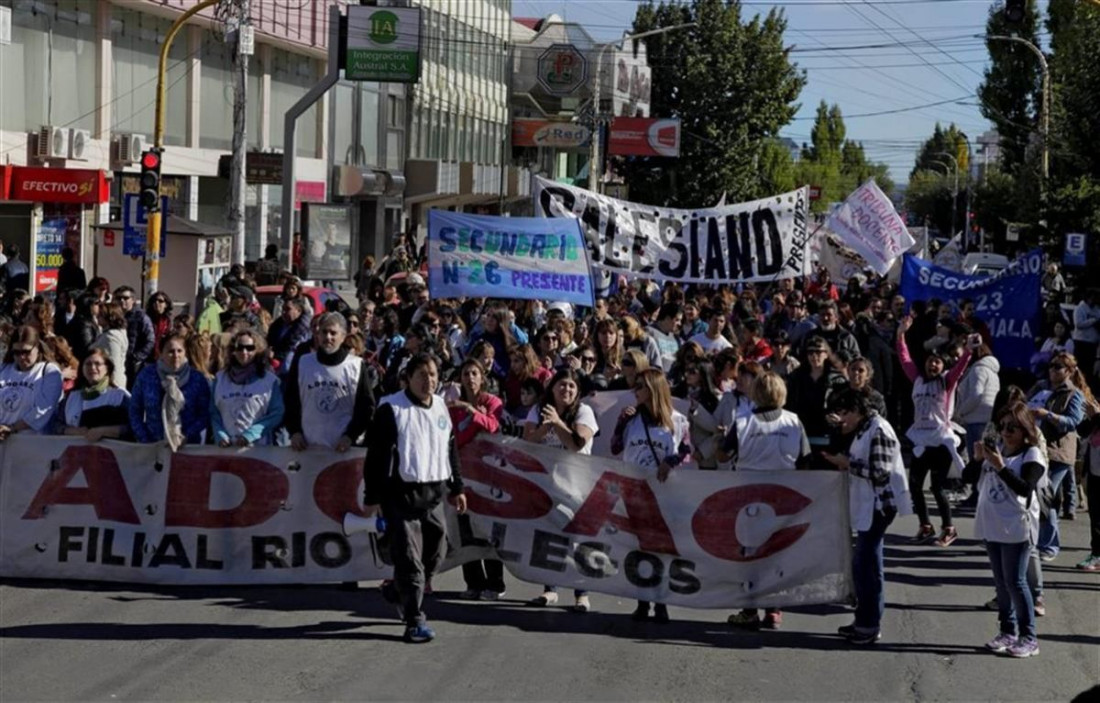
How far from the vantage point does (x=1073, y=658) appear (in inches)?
391

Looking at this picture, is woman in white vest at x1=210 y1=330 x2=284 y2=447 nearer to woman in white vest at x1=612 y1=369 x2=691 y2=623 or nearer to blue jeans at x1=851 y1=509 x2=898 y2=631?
woman in white vest at x1=612 y1=369 x2=691 y2=623

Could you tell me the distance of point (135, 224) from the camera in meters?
25.8

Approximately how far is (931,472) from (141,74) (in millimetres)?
25978

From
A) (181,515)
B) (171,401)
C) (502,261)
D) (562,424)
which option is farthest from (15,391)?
(502,261)

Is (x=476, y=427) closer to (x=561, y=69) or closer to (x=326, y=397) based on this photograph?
(x=326, y=397)

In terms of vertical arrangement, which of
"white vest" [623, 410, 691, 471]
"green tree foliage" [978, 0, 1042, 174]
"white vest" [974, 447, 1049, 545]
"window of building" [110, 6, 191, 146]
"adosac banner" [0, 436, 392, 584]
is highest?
"green tree foliage" [978, 0, 1042, 174]

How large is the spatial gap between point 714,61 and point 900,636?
63.5m

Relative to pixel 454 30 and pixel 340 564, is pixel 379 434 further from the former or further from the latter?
pixel 454 30

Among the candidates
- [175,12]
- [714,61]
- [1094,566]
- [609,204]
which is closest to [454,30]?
[714,61]

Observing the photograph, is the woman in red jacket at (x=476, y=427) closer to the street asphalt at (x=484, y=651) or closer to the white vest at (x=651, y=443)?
the street asphalt at (x=484, y=651)

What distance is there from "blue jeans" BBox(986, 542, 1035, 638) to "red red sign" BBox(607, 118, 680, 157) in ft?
193

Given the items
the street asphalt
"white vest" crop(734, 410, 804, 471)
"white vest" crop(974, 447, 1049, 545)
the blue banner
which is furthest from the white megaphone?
the blue banner

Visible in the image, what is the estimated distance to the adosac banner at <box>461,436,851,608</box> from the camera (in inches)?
413

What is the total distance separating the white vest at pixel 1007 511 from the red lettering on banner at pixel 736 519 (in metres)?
1.04
